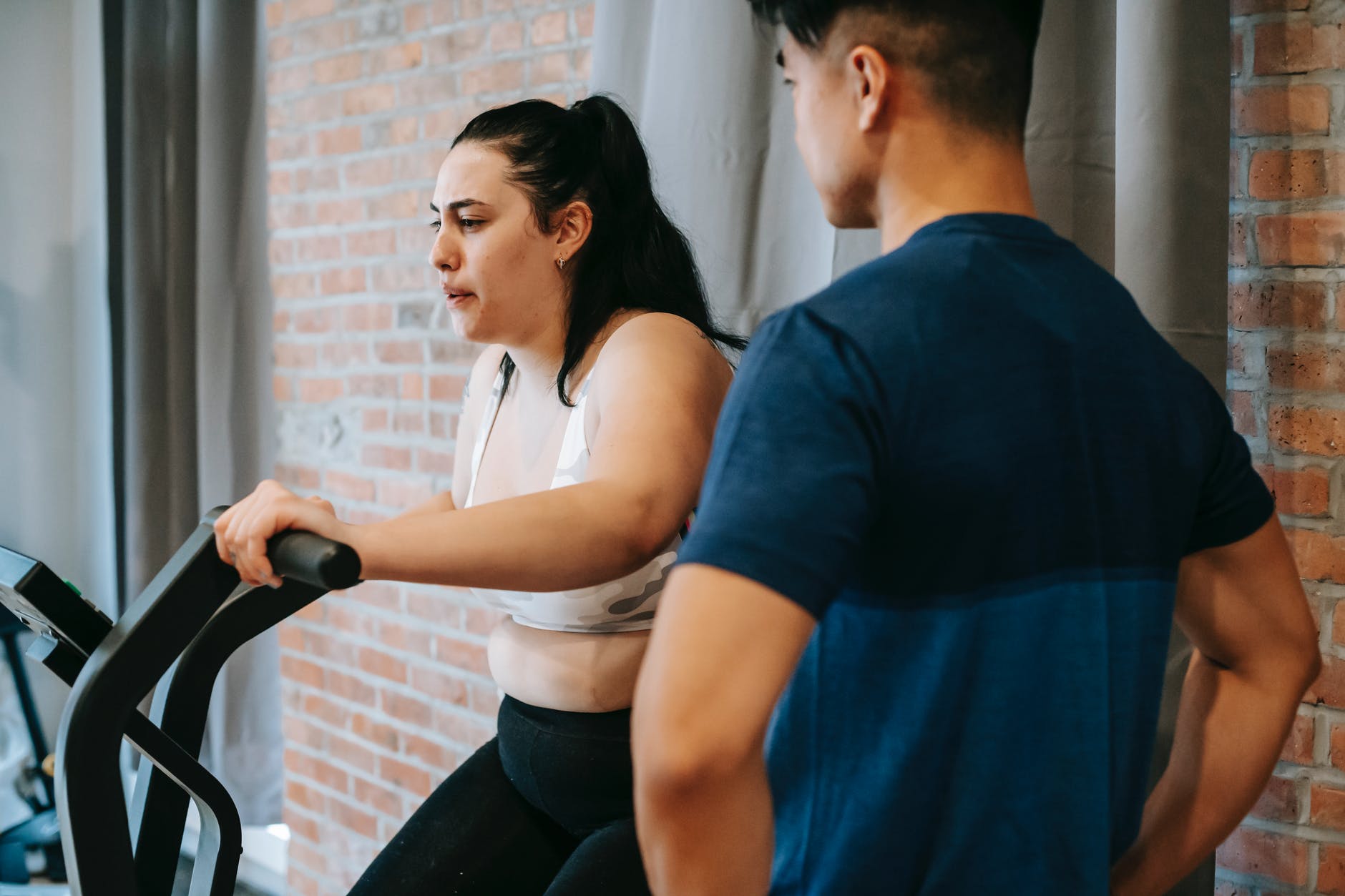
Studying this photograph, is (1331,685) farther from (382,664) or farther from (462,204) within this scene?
(382,664)

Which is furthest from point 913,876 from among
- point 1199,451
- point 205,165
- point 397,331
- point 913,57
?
point 205,165

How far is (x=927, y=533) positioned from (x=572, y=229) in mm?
815

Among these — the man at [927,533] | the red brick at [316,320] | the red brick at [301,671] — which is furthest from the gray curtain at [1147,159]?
the red brick at [301,671]

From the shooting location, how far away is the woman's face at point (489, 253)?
126cm

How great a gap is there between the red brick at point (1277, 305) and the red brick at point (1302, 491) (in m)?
0.18

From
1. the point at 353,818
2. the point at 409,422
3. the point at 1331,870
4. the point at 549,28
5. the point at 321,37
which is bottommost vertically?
the point at 353,818

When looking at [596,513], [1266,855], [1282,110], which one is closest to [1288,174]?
[1282,110]

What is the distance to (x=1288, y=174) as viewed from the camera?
127 cm

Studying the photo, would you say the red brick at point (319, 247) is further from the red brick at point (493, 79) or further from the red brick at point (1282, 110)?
the red brick at point (1282, 110)

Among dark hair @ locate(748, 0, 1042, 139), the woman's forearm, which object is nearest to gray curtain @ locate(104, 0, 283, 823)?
the woman's forearm

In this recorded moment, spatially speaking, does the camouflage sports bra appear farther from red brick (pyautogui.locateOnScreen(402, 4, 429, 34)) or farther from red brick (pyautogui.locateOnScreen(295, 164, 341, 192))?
red brick (pyautogui.locateOnScreen(295, 164, 341, 192))

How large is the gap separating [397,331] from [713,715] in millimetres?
1884

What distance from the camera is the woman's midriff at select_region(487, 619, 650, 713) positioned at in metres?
1.19

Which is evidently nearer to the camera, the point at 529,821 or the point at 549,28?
the point at 529,821
